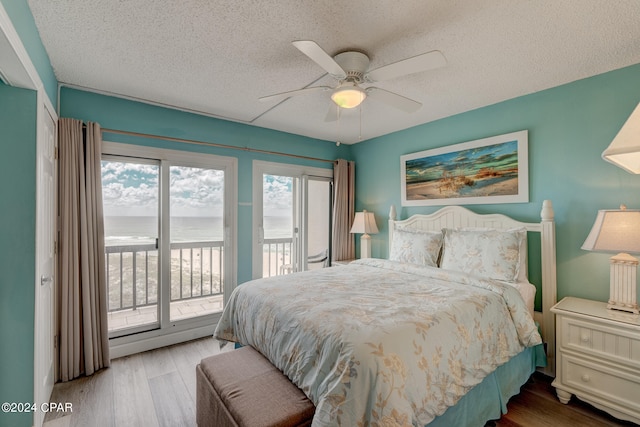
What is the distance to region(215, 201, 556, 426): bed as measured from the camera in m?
1.32

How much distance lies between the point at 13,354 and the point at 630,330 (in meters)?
3.72

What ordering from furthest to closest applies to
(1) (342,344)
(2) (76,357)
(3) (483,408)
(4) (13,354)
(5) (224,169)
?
(5) (224,169), (2) (76,357), (3) (483,408), (4) (13,354), (1) (342,344)

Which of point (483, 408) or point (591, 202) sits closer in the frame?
point (483, 408)

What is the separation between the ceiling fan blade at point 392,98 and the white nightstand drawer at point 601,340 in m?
1.93

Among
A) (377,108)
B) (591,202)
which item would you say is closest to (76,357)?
(377,108)

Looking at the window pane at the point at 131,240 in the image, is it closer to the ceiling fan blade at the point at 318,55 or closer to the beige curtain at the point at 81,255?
the beige curtain at the point at 81,255

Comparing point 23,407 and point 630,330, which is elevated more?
point 630,330

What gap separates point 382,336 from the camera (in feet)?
4.66

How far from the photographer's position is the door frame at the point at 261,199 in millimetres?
3729

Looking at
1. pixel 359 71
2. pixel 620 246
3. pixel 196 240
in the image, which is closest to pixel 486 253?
pixel 620 246

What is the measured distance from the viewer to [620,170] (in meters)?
2.25

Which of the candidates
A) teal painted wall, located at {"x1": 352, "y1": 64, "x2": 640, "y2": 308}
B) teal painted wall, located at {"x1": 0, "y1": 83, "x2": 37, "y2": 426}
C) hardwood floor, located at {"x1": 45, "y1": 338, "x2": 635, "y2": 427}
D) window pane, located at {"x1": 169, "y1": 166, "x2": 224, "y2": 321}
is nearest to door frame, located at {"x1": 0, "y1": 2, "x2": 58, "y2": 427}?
teal painted wall, located at {"x1": 0, "y1": 83, "x2": 37, "y2": 426}

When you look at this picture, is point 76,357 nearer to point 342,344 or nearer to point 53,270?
point 53,270

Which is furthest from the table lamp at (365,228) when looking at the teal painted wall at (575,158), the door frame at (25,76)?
the door frame at (25,76)
